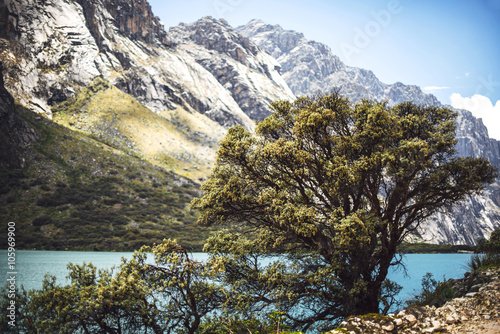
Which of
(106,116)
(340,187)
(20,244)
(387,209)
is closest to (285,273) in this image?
(340,187)

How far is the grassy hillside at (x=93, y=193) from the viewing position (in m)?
89.9

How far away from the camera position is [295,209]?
43.1 feet

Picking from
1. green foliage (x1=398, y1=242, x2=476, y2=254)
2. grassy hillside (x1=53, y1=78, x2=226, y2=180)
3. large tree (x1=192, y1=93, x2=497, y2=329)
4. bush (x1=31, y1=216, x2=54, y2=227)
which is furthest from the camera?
grassy hillside (x1=53, y1=78, x2=226, y2=180)

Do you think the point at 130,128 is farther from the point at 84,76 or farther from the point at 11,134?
the point at 11,134

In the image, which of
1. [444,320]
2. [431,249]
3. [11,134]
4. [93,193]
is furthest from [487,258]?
[431,249]

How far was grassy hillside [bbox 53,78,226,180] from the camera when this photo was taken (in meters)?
149

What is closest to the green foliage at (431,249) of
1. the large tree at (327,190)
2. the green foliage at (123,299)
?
the large tree at (327,190)

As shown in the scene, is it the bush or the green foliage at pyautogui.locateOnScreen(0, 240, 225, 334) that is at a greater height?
the bush

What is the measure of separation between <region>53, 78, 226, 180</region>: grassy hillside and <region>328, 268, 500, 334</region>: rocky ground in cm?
14255

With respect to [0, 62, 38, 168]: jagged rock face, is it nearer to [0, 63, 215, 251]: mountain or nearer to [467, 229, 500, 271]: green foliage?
[0, 63, 215, 251]: mountain

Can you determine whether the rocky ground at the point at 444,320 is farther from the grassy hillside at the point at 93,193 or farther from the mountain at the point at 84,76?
the mountain at the point at 84,76

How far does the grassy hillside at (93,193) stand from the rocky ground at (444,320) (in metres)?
89.2

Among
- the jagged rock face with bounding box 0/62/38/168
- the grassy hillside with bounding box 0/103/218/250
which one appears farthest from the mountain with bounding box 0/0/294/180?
the jagged rock face with bounding box 0/62/38/168

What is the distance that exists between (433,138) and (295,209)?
814 cm
